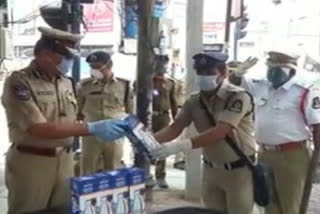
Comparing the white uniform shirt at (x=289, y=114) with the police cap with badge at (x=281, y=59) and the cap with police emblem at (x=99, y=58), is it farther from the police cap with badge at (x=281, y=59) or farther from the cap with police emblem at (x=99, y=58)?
the cap with police emblem at (x=99, y=58)

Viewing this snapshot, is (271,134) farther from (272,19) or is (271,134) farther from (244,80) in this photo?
(272,19)

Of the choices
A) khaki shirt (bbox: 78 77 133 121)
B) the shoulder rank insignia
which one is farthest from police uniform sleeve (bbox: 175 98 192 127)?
khaki shirt (bbox: 78 77 133 121)

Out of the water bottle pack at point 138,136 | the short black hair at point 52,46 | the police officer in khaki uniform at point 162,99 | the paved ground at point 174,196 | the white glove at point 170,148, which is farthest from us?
the police officer in khaki uniform at point 162,99

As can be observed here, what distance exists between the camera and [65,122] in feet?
→ 10.9

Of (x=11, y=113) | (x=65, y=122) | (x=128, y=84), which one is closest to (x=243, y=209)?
(x=65, y=122)

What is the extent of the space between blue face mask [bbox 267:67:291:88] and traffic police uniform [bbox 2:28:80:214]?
149 cm

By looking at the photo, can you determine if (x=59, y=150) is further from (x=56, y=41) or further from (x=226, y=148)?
(x=226, y=148)

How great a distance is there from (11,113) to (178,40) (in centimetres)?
1141

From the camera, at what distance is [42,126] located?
3.11 metres

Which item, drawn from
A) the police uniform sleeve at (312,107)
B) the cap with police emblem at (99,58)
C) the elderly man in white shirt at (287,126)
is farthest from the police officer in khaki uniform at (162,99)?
the police uniform sleeve at (312,107)

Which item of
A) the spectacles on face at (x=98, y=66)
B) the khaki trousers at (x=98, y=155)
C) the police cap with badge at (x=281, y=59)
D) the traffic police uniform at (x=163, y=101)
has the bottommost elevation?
the khaki trousers at (x=98, y=155)

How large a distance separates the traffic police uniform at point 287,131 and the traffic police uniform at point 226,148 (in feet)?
1.81

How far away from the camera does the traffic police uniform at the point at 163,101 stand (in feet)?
23.7

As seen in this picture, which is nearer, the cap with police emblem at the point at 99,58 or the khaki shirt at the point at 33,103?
the khaki shirt at the point at 33,103
